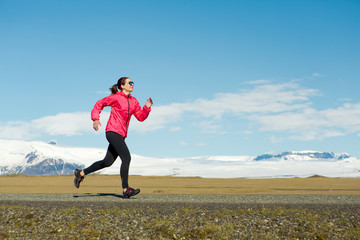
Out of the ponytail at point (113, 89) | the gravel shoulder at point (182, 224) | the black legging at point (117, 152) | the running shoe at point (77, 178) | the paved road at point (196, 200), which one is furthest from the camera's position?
the running shoe at point (77, 178)

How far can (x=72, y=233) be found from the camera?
17.8 feet

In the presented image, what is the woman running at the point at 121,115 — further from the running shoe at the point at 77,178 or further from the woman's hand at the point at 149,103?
the running shoe at the point at 77,178

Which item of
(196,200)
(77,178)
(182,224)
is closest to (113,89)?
(77,178)

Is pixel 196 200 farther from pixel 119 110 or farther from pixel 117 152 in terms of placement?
pixel 119 110

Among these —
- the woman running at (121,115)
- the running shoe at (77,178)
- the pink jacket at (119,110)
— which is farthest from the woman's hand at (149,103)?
the running shoe at (77,178)

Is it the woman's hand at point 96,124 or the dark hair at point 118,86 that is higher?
the dark hair at point 118,86

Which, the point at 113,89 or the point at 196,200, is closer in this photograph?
the point at 196,200

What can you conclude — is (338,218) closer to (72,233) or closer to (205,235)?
(205,235)

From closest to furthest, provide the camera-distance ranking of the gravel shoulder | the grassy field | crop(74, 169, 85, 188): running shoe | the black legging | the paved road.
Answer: the gravel shoulder < the paved road < the black legging < crop(74, 169, 85, 188): running shoe < the grassy field

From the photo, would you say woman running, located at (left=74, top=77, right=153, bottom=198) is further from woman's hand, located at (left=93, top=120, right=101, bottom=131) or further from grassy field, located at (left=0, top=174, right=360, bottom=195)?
grassy field, located at (left=0, top=174, right=360, bottom=195)

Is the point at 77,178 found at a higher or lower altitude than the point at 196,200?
higher

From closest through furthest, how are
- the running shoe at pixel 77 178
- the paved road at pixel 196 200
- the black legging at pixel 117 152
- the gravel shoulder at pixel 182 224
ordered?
1. the gravel shoulder at pixel 182 224
2. the paved road at pixel 196 200
3. the black legging at pixel 117 152
4. the running shoe at pixel 77 178

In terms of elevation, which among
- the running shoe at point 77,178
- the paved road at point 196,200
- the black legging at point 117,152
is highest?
the black legging at point 117,152

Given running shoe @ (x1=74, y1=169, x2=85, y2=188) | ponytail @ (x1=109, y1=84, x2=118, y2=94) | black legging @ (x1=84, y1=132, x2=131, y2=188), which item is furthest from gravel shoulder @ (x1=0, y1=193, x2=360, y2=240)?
ponytail @ (x1=109, y1=84, x2=118, y2=94)
